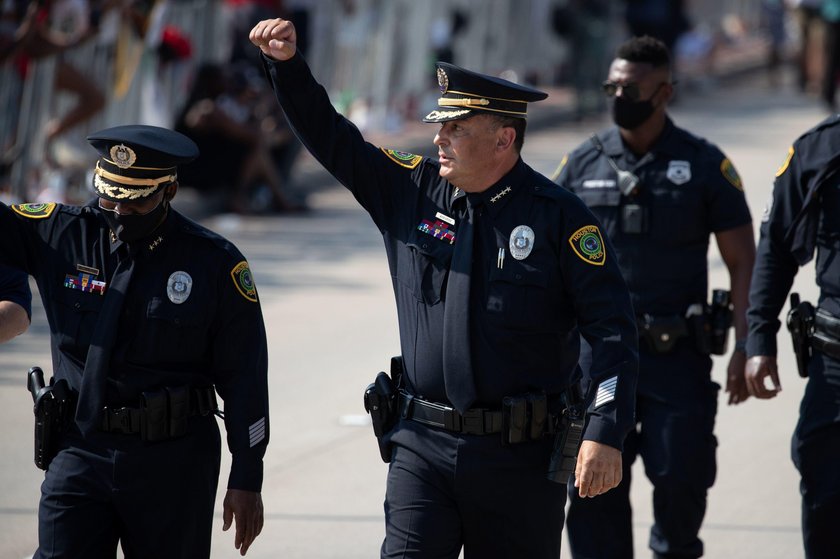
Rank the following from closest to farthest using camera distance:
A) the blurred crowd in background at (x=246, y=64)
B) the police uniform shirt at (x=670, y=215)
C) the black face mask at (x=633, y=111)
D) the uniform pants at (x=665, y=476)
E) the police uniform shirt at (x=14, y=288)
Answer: the police uniform shirt at (x=14, y=288)
the uniform pants at (x=665, y=476)
the police uniform shirt at (x=670, y=215)
the black face mask at (x=633, y=111)
the blurred crowd in background at (x=246, y=64)

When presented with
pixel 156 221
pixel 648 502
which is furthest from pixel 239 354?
pixel 648 502

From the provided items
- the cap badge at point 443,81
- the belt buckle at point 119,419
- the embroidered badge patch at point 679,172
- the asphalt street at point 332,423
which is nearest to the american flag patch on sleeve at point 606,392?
the cap badge at point 443,81

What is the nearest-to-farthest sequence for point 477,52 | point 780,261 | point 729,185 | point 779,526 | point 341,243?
point 780,261, point 729,185, point 779,526, point 341,243, point 477,52

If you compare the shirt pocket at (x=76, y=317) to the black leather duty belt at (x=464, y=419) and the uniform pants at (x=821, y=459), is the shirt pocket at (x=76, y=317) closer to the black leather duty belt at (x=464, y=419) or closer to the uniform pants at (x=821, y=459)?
the black leather duty belt at (x=464, y=419)

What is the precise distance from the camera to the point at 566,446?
387cm

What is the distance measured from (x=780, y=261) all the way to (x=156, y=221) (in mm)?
2186

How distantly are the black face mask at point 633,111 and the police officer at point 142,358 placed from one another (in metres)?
2.00

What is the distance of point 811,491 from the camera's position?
4543 mm

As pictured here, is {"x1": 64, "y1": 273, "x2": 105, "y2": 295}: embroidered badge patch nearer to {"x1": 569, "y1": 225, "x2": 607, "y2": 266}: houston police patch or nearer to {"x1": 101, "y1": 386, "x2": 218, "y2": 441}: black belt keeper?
{"x1": 101, "y1": 386, "x2": 218, "y2": 441}: black belt keeper

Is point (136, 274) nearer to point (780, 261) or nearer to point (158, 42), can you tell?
point (780, 261)

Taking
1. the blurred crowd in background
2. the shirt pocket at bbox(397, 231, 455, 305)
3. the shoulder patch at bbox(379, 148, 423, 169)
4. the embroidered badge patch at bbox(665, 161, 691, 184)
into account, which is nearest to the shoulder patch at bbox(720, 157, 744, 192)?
the embroidered badge patch at bbox(665, 161, 691, 184)

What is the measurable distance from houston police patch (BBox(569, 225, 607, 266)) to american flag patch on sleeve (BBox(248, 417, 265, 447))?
3.34ft

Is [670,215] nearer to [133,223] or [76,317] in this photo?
[133,223]

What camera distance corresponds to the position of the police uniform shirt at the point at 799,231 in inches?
182
